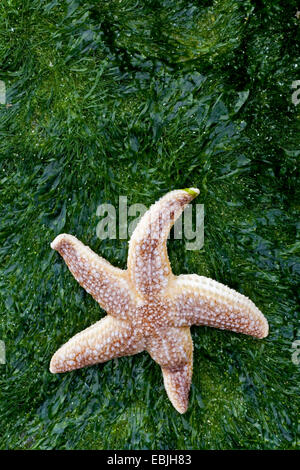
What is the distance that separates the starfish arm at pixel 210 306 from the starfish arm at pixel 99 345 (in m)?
0.31

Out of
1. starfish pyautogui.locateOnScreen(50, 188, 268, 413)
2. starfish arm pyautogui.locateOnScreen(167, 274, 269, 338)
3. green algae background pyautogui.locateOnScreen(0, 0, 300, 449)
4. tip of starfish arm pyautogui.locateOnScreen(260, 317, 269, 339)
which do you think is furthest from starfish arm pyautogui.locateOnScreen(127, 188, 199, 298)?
tip of starfish arm pyautogui.locateOnScreen(260, 317, 269, 339)

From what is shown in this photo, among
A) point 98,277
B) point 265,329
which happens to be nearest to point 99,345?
point 98,277

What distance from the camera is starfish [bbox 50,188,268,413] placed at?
2.74 metres

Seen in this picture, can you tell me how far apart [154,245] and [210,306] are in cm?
52

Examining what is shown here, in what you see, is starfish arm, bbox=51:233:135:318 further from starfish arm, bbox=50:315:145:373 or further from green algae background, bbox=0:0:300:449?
green algae background, bbox=0:0:300:449

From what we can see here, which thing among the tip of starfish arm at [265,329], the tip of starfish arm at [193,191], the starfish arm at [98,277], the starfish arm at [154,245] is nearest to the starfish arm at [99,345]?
the starfish arm at [98,277]

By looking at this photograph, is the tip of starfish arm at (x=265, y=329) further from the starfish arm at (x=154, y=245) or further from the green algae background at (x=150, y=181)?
the starfish arm at (x=154, y=245)

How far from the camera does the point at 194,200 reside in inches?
119

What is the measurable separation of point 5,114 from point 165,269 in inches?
62.1

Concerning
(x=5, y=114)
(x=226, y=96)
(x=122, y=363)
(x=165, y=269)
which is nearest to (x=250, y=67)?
(x=226, y=96)

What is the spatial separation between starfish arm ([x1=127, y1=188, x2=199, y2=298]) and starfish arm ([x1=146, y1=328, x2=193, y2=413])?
313mm

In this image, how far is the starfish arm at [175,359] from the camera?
2.86m

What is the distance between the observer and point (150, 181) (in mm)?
3020

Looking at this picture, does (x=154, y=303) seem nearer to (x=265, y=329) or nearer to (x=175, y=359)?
(x=175, y=359)
